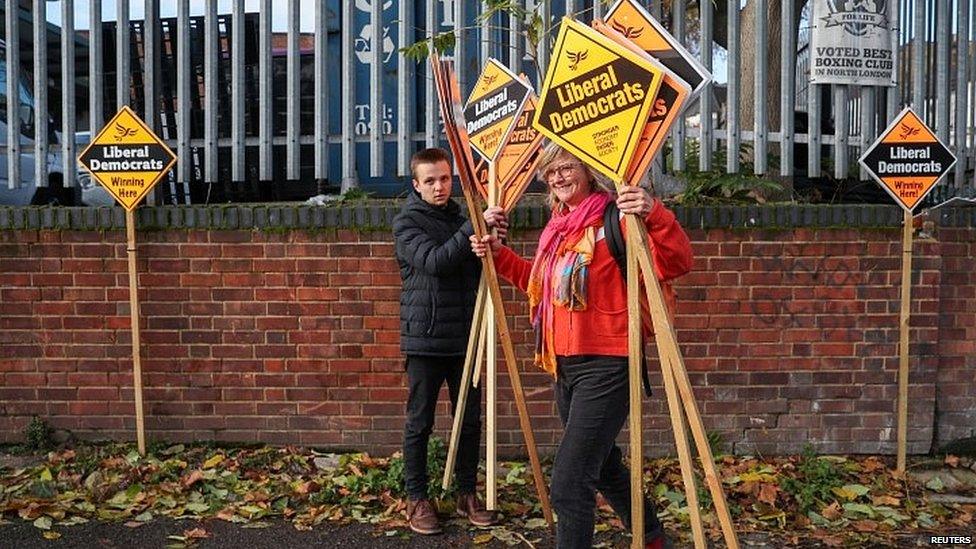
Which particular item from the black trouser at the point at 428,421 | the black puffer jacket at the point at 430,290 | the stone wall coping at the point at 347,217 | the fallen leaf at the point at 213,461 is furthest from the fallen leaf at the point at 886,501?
the fallen leaf at the point at 213,461

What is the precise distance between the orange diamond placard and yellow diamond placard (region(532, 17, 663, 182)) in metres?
2.49

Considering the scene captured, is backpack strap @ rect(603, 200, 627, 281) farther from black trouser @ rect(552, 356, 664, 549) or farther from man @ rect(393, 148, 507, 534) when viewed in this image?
man @ rect(393, 148, 507, 534)

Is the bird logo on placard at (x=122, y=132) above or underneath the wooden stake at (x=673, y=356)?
above

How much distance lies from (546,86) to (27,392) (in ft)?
12.8

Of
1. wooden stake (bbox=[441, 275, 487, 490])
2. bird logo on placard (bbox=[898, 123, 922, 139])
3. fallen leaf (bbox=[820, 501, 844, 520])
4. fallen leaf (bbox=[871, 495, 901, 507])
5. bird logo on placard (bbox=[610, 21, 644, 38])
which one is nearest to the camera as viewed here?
bird logo on placard (bbox=[610, 21, 644, 38])

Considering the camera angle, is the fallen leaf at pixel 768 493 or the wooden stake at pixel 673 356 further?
the fallen leaf at pixel 768 493

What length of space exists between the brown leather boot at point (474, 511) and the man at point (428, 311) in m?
0.02

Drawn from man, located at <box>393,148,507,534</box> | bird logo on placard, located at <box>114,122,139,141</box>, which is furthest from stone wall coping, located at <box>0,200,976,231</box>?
man, located at <box>393,148,507,534</box>

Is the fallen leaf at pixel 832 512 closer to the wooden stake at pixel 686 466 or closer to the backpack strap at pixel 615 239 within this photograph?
the wooden stake at pixel 686 466

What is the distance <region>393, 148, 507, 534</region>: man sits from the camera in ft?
15.1

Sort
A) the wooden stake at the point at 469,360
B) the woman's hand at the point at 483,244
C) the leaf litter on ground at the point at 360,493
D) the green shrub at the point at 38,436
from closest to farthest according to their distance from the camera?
the woman's hand at the point at 483,244
the wooden stake at the point at 469,360
the leaf litter on ground at the point at 360,493
the green shrub at the point at 38,436

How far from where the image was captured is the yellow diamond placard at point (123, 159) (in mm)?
5723

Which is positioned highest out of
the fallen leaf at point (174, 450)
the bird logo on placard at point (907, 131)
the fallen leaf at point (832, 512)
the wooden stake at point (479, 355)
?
the bird logo on placard at point (907, 131)

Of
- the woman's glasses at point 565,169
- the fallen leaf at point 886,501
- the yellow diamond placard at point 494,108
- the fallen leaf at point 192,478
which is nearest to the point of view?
the woman's glasses at point 565,169
